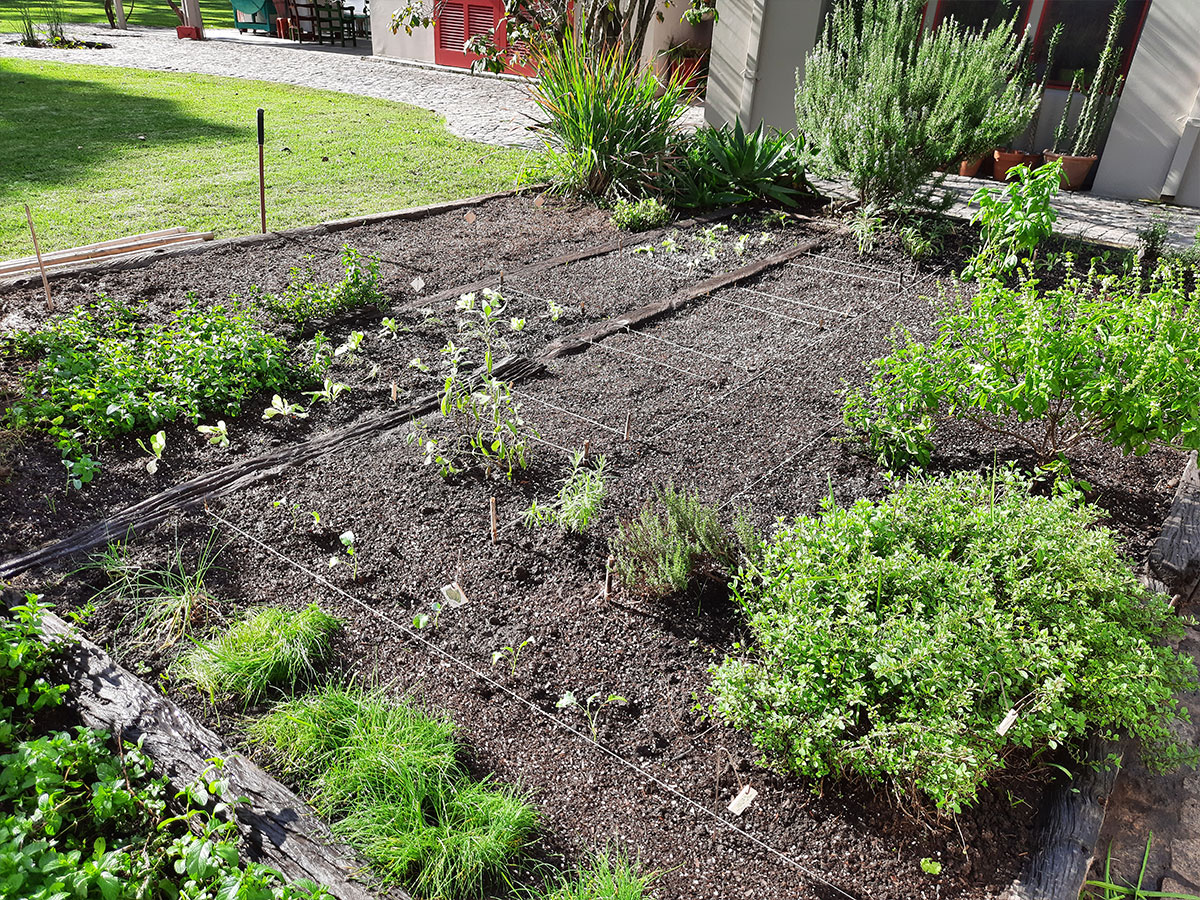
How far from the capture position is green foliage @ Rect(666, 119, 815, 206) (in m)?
7.04

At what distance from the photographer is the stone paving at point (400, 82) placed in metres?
7.48

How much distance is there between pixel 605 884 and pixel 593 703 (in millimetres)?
622

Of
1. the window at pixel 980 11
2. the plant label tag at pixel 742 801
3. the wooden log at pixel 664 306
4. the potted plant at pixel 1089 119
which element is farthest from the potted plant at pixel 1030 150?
the plant label tag at pixel 742 801

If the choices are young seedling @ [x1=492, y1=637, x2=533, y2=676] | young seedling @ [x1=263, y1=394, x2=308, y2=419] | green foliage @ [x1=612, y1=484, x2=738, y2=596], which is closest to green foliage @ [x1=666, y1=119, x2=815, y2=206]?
young seedling @ [x1=263, y1=394, x2=308, y2=419]

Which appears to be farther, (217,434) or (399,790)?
(217,434)

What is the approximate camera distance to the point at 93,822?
1.97 metres

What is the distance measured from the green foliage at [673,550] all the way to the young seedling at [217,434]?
72.5 inches

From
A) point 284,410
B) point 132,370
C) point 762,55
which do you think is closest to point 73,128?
point 132,370

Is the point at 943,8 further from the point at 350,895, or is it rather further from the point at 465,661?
the point at 350,895

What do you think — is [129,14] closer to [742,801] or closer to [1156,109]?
[1156,109]

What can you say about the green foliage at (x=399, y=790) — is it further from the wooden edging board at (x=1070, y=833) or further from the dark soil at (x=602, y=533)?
the wooden edging board at (x=1070, y=833)

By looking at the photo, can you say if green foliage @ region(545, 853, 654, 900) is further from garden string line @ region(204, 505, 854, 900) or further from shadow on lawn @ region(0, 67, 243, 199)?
shadow on lawn @ region(0, 67, 243, 199)

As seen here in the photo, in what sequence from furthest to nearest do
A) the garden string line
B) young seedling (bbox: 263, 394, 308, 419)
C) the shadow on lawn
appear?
the shadow on lawn
young seedling (bbox: 263, 394, 308, 419)
the garden string line

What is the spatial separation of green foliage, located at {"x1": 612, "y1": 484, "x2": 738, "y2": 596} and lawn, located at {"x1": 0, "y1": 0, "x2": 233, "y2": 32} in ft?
66.8
